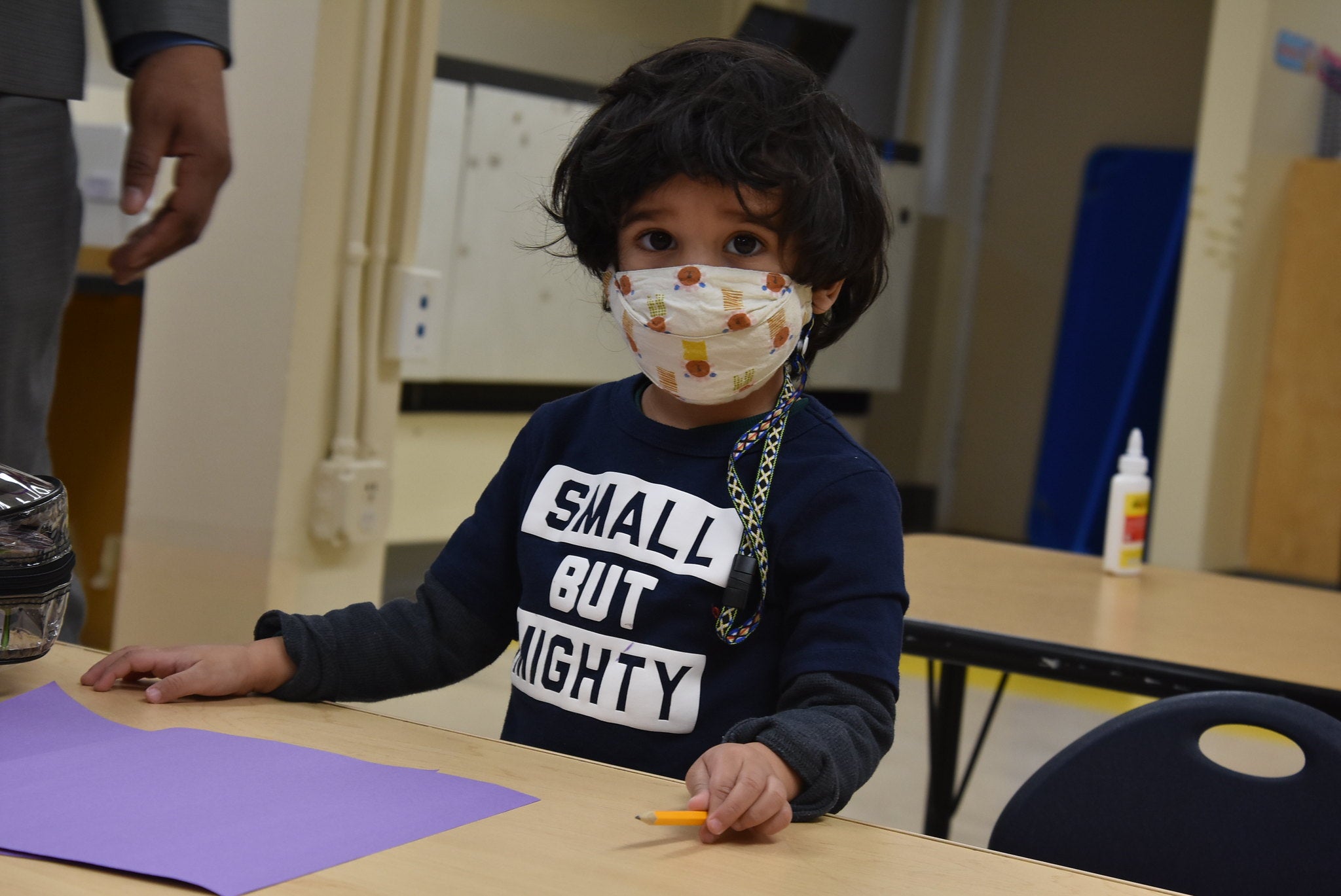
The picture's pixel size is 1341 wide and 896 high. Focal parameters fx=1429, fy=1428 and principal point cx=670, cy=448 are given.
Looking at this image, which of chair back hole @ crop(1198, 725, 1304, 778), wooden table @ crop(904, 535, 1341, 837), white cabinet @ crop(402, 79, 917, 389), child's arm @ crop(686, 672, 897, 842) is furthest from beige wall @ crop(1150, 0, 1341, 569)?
child's arm @ crop(686, 672, 897, 842)

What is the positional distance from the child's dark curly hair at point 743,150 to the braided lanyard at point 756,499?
0.11m

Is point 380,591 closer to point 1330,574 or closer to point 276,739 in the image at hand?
point 276,739

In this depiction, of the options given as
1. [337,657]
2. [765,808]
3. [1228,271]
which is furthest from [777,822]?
[1228,271]

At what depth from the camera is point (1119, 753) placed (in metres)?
1.04

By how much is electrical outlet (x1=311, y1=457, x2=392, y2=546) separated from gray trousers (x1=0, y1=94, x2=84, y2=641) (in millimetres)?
1179

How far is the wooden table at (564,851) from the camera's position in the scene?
0.60m

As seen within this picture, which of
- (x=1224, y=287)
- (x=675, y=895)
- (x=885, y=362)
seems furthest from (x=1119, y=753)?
(x=885, y=362)

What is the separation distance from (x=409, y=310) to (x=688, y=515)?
1638mm

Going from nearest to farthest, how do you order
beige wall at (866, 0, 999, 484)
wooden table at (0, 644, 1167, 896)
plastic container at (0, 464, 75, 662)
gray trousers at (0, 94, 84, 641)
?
wooden table at (0, 644, 1167, 896)
plastic container at (0, 464, 75, 662)
gray trousers at (0, 94, 84, 641)
beige wall at (866, 0, 999, 484)

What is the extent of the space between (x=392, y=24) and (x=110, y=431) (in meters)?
1.00

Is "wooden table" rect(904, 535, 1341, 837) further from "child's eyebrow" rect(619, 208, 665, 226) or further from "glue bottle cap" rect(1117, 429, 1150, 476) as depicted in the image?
"child's eyebrow" rect(619, 208, 665, 226)

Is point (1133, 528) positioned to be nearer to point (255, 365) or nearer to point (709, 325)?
point (709, 325)

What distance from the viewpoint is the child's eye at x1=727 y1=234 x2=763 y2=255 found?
3.28ft

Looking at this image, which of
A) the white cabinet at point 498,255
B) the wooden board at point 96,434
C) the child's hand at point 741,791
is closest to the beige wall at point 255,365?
the wooden board at point 96,434
